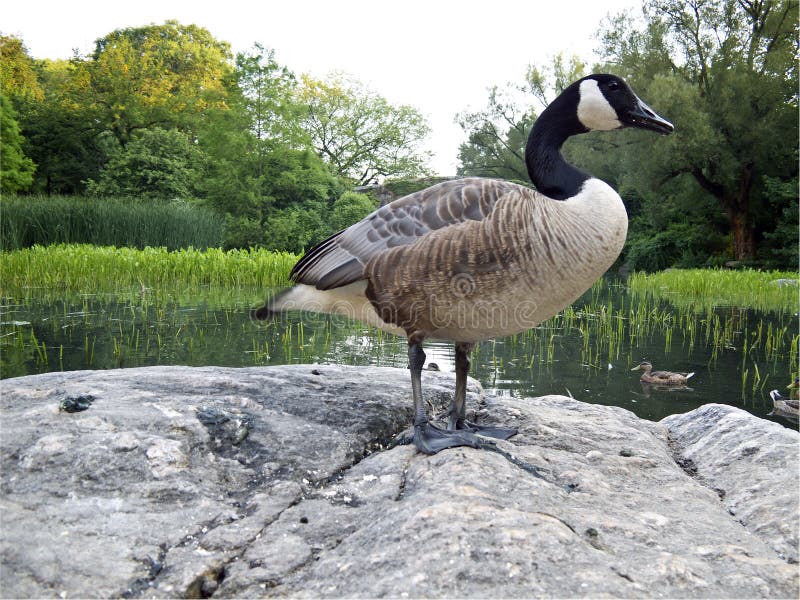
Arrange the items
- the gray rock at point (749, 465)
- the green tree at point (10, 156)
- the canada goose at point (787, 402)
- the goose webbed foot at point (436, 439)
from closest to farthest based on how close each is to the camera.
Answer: the gray rock at point (749, 465), the goose webbed foot at point (436, 439), the canada goose at point (787, 402), the green tree at point (10, 156)

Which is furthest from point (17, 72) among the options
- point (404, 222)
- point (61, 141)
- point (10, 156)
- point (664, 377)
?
point (404, 222)

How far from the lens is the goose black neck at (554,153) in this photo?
378cm

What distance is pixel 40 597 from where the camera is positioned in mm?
2084

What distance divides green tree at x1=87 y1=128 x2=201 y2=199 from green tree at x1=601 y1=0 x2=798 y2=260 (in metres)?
25.2

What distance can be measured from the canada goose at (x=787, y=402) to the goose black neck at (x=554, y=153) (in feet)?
16.3

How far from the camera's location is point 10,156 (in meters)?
37.1

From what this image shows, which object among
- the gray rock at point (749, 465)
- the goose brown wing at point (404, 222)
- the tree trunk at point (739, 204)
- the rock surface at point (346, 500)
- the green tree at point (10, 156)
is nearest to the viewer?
the rock surface at point (346, 500)

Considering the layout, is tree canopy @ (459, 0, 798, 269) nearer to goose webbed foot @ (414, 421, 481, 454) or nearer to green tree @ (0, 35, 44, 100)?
goose webbed foot @ (414, 421, 481, 454)

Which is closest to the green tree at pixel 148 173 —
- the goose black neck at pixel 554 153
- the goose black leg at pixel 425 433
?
the goose black neck at pixel 554 153

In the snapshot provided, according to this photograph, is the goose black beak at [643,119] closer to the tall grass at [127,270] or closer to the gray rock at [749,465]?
the gray rock at [749,465]

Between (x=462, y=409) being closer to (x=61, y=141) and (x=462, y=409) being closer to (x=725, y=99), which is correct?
(x=725, y=99)

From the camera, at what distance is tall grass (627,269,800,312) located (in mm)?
17000

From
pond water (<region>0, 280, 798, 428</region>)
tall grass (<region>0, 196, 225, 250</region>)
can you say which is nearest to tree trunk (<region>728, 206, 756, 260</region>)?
pond water (<region>0, 280, 798, 428</region>)

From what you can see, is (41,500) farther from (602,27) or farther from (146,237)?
(602,27)
